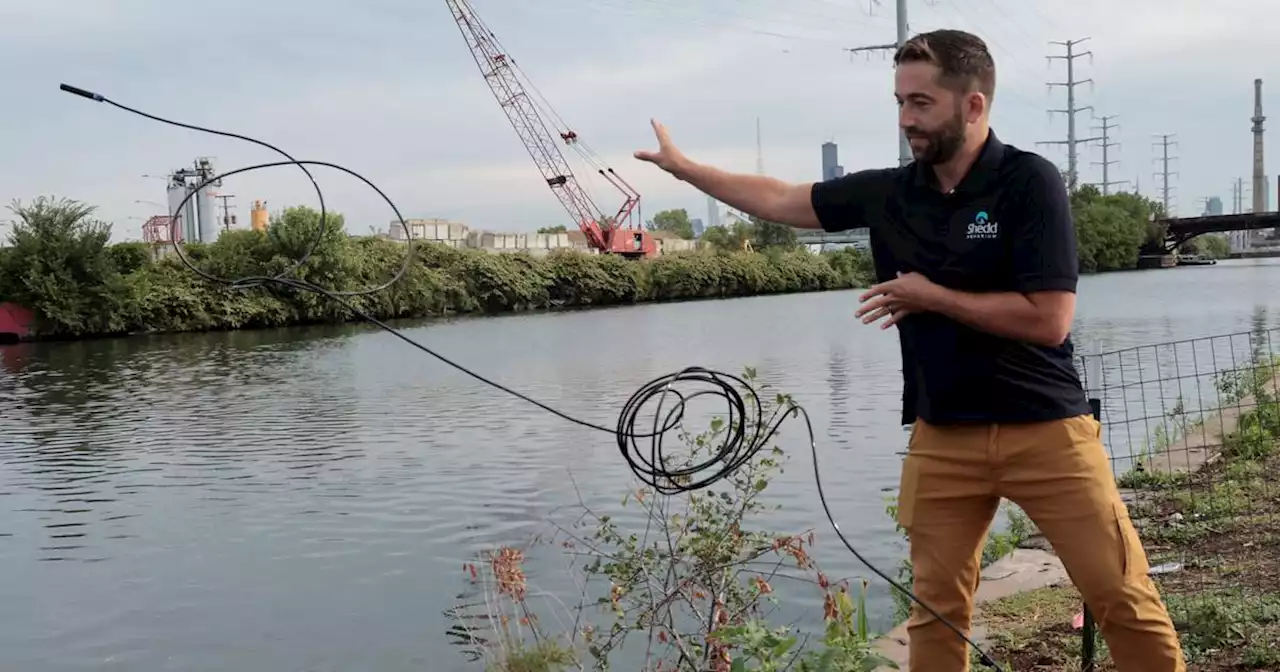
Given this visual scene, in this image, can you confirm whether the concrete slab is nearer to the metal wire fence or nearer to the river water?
the metal wire fence

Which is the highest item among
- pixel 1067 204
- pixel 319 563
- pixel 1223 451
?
pixel 1067 204

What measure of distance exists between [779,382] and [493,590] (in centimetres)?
1171

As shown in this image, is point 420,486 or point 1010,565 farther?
point 420,486

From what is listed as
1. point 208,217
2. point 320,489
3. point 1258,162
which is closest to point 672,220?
point 1258,162

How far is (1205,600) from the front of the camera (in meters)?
4.35

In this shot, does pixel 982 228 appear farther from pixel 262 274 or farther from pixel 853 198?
pixel 262 274

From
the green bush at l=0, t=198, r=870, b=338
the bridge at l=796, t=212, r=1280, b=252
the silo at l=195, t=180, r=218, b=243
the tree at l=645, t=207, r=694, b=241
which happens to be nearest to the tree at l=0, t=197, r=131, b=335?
the green bush at l=0, t=198, r=870, b=338

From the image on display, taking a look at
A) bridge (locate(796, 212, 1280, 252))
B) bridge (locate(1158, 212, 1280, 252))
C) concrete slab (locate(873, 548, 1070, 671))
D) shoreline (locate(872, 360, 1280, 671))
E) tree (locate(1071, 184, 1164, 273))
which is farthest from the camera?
tree (locate(1071, 184, 1164, 273))

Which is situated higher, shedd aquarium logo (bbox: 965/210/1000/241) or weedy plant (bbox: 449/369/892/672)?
shedd aquarium logo (bbox: 965/210/1000/241)

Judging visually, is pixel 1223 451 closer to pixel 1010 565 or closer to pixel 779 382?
pixel 1010 565

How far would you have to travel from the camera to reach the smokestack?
154 meters

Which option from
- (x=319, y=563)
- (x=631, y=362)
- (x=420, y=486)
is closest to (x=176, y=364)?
(x=631, y=362)

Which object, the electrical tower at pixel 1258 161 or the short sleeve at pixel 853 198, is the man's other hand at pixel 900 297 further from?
the electrical tower at pixel 1258 161

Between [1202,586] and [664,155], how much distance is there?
315 centimetres
